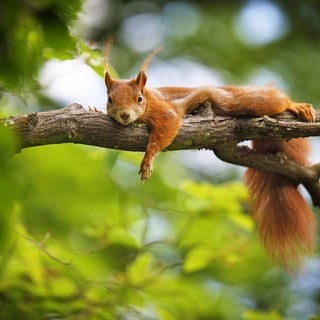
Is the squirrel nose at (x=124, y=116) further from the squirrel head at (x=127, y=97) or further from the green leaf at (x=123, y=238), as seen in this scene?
the green leaf at (x=123, y=238)

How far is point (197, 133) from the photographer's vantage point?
2.16 meters

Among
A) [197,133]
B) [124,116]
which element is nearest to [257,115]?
[197,133]

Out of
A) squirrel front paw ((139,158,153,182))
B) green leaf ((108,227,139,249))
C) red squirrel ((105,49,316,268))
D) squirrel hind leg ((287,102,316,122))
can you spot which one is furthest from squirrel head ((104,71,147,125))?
squirrel hind leg ((287,102,316,122))

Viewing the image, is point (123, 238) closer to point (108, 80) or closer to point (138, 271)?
point (138, 271)

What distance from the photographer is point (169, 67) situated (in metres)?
7.04

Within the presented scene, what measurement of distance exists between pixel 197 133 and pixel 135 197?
137 centimetres

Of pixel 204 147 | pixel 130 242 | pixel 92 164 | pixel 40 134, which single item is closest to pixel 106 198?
pixel 92 164

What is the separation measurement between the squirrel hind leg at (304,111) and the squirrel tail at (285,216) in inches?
9.8

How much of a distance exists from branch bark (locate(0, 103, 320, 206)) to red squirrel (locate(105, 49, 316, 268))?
0.05m

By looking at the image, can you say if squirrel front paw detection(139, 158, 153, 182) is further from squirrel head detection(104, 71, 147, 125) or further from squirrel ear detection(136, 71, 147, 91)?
squirrel ear detection(136, 71, 147, 91)

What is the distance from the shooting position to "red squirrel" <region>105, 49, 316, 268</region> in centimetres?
236

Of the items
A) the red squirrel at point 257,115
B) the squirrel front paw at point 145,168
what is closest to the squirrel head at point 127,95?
the red squirrel at point 257,115

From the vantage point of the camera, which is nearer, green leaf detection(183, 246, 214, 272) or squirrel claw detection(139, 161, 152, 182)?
squirrel claw detection(139, 161, 152, 182)

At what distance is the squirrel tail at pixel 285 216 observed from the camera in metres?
2.84
